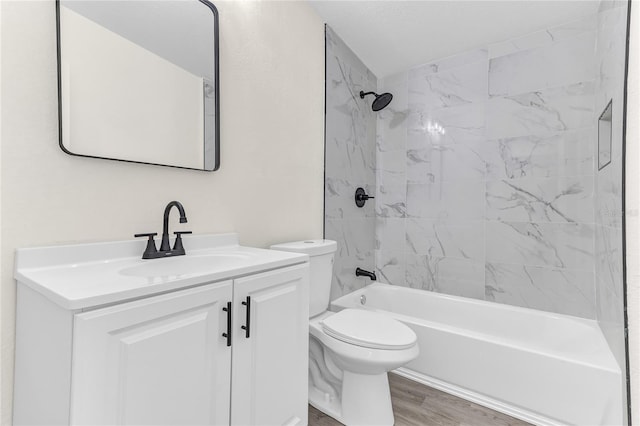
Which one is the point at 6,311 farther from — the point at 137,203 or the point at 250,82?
the point at 250,82

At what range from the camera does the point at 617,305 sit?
53.3 inches

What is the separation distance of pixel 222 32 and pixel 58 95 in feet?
2.53

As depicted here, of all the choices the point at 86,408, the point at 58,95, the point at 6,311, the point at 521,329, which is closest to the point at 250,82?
the point at 58,95

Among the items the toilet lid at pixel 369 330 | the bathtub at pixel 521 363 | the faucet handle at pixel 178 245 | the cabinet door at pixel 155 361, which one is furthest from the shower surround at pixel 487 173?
the cabinet door at pixel 155 361

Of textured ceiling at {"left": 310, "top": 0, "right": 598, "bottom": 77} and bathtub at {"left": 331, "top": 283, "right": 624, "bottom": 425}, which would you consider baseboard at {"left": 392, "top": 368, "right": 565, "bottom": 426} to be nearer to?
bathtub at {"left": 331, "top": 283, "right": 624, "bottom": 425}

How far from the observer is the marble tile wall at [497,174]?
2053 millimetres

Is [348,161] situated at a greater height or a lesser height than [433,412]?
greater

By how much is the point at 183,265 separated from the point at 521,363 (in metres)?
1.76

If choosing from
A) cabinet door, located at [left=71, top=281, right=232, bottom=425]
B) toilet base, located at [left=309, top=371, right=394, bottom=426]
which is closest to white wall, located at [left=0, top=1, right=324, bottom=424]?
cabinet door, located at [left=71, top=281, right=232, bottom=425]

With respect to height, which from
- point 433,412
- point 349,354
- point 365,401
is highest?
point 349,354

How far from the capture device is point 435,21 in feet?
6.86

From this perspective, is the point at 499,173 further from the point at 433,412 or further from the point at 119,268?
the point at 119,268

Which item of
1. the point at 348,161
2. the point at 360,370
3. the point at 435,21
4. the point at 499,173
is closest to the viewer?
the point at 360,370

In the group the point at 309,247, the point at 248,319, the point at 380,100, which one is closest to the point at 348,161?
the point at 380,100
